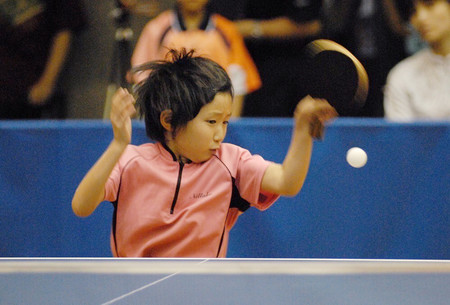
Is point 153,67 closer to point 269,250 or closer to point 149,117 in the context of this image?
point 149,117

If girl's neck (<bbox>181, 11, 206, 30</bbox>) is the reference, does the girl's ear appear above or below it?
below

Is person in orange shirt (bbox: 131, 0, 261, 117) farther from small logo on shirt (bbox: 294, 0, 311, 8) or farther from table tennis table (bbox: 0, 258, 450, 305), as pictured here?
table tennis table (bbox: 0, 258, 450, 305)

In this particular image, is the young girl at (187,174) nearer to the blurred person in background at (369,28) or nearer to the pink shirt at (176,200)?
the pink shirt at (176,200)

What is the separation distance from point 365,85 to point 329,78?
11 centimetres

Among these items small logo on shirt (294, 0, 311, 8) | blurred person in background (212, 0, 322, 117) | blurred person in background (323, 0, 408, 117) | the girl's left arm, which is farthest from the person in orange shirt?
the girl's left arm

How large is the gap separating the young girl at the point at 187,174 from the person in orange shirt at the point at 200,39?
1413mm

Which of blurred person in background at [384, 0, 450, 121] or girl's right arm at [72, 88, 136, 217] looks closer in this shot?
girl's right arm at [72, 88, 136, 217]

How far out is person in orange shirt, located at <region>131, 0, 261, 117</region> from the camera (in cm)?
359

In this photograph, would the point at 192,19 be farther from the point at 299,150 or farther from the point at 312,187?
the point at 299,150

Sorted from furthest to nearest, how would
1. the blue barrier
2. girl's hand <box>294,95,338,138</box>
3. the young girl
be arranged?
the blue barrier < the young girl < girl's hand <box>294,95,338,138</box>

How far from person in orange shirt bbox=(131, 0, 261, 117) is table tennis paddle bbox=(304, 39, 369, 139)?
1.55 m

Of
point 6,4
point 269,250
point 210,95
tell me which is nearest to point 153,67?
point 210,95

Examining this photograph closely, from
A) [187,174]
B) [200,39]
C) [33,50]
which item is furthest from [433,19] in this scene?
[33,50]

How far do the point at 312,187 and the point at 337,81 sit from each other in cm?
92
